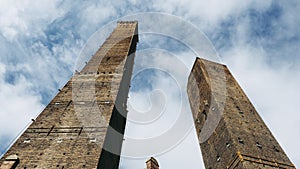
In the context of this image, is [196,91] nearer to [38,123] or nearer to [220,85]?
[220,85]

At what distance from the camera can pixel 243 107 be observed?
19453 millimetres

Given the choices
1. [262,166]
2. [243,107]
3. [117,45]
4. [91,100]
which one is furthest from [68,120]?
[117,45]

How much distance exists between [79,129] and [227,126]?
7.86 meters

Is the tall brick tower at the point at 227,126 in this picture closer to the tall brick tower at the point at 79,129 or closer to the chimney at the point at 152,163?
the chimney at the point at 152,163

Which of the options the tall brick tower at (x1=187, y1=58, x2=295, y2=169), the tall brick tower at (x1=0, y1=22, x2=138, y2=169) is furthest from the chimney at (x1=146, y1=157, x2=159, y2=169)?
the tall brick tower at (x1=187, y1=58, x2=295, y2=169)

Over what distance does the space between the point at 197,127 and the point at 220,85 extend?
11.0 feet

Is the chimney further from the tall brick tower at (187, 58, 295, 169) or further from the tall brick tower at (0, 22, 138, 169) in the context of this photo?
the tall brick tower at (187, 58, 295, 169)

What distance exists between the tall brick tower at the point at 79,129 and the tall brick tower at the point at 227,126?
5324 millimetres

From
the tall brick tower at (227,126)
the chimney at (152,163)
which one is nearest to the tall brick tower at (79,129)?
the chimney at (152,163)

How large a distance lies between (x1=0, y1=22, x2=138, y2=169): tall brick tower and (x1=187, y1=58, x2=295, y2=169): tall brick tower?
532 cm

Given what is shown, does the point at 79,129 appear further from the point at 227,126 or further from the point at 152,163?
the point at 227,126

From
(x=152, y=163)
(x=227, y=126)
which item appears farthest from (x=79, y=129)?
(x=227, y=126)

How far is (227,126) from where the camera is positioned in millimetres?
16500

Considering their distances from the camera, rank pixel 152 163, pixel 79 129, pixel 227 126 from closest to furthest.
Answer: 1. pixel 79 129
2. pixel 152 163
3. pixel 227 126
